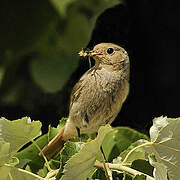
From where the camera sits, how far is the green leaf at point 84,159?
438 mm

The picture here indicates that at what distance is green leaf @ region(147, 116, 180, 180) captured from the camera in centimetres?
48

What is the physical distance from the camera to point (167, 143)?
478 millimetres

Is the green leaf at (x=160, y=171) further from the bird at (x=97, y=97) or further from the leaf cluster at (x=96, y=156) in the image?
the bird at (x=97, y=97)

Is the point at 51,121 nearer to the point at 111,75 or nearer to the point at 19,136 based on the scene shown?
the point at 111,75

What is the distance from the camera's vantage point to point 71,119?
676 mm

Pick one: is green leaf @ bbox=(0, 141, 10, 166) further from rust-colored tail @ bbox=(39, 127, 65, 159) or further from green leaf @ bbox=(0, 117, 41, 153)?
rust-colored tail @ bbox=(39, 127, 65, 159)

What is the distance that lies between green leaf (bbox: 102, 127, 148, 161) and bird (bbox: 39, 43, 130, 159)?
0.02 metres

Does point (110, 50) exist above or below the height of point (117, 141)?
above

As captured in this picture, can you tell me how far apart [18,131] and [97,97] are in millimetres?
193

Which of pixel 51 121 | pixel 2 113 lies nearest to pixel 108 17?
pixel 51 121

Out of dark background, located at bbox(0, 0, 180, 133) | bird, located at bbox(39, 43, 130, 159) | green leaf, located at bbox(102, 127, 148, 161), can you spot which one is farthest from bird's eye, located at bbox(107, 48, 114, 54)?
dark background, located at bbox(0, 0, 180, 133)

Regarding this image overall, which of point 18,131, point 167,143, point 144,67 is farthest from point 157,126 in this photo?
point 144,67

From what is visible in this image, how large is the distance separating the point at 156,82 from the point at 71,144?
866 mm

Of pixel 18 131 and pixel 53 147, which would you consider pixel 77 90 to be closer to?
pixel 53 147
